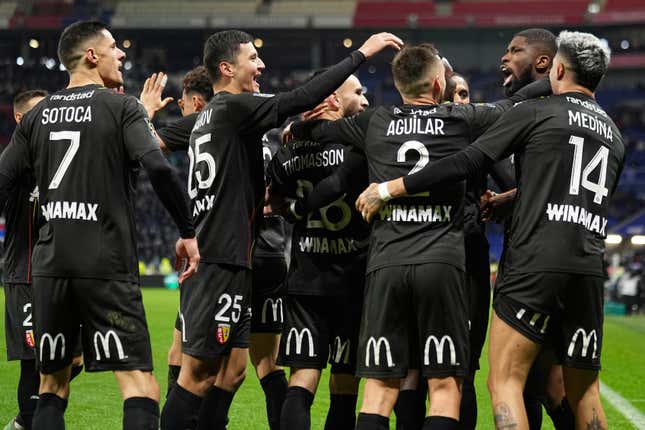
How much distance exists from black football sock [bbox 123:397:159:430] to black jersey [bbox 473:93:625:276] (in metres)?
1.94

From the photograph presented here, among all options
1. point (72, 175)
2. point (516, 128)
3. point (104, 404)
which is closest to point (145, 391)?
point (72, 175)

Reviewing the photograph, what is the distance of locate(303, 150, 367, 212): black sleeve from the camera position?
5.34 meters

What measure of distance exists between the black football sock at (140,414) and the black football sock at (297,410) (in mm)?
974

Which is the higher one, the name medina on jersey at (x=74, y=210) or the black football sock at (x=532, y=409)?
the name medina on jersey at (x=74, y=210)

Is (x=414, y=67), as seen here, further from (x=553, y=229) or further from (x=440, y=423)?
(x=440, y=423)

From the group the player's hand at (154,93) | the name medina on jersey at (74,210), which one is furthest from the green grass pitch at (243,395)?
the name medina on jersey at (74,210)

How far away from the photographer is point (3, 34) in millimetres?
50219

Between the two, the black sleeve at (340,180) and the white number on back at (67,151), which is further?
the black sleeve at (340,180)

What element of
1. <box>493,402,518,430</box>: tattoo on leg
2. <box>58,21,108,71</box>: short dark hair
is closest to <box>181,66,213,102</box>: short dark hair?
<box>58,21,108,71</box>: short dark hair

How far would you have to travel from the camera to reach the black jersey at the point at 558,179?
473cm

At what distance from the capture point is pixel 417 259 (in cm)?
483

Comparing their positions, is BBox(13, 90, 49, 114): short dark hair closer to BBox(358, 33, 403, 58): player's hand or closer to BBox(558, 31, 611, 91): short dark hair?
BBox(358, 33, 403, 58): player's hand

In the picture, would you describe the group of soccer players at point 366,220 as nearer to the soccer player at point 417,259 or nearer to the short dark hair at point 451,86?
the soccer player at point 417,259

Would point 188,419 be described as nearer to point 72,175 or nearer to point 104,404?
point 72,175
